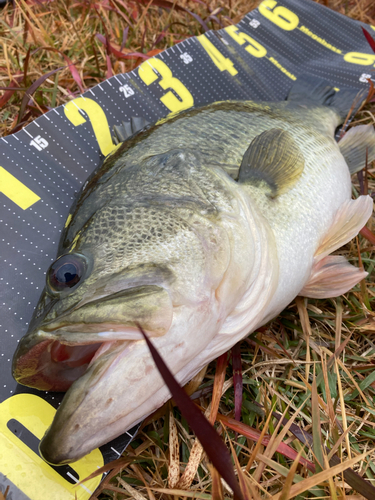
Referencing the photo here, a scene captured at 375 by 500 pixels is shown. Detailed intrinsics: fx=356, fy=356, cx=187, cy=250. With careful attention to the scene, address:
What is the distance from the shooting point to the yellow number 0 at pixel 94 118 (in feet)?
8.20

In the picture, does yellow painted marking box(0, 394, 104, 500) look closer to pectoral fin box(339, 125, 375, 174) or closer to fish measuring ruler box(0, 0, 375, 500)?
fish measuring ruler box(0, 0, 375, 500)

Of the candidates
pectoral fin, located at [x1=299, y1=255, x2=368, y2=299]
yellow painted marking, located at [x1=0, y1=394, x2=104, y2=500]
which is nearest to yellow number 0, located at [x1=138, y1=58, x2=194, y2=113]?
pectoral fin, located at [x1=299, y1=255, x2=368, y2=299]

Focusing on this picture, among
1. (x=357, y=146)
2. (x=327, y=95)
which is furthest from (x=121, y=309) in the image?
(x=327, y=95)

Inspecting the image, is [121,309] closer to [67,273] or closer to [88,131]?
[67,273]

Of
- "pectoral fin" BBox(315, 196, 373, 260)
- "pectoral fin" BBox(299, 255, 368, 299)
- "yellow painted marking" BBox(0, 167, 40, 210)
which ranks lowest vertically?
"pectoral fin" BBox(299, 255, 368, 299)

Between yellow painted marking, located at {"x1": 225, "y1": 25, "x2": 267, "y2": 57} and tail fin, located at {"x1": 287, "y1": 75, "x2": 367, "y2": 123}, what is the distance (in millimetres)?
584

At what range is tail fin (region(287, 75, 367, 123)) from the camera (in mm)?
2881

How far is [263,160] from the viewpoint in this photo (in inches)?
67.3

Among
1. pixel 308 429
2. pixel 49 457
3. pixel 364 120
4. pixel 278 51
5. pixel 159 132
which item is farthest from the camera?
pixel 278 51

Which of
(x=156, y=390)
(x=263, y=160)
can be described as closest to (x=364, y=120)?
(x=263, y=160)

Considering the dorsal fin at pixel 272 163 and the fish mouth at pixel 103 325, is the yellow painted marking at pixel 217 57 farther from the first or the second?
the fish mouth at pixel 103 325

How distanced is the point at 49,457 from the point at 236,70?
320 cm

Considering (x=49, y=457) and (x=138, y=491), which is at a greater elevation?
(x=49, y=457)

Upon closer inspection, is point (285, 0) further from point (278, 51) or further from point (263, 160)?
point (263, 160)
